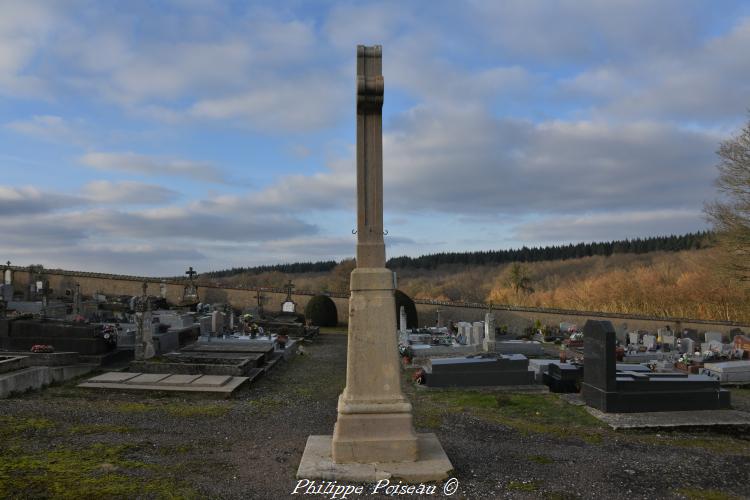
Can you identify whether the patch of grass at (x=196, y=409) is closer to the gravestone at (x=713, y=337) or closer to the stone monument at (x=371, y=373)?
the stone monument at (x=371, y=373)

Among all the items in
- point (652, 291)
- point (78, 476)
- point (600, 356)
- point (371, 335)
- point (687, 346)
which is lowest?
point (687, 346)

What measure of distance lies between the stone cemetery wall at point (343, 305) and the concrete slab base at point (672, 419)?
13668 mm

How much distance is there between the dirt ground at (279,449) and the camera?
4668 mm

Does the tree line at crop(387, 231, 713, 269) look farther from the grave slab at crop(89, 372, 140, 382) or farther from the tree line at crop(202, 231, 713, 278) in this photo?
the grave slab at crop(89, 372, 140, 382)

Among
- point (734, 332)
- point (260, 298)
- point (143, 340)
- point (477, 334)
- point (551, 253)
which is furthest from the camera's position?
point (551, 253)

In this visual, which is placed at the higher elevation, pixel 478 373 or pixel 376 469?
pixel 376 469

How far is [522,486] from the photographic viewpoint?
4777 mm

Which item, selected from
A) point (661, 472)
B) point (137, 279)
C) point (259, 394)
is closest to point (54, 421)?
point (259, 394)

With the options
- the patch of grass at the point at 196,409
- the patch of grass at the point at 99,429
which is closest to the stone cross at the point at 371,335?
the patch of grass at the point at 99,429

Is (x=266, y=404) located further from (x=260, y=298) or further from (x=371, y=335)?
(x=260, y=298)

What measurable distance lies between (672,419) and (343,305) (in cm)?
2430

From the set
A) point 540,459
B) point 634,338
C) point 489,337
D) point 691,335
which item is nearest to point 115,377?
point 540,459

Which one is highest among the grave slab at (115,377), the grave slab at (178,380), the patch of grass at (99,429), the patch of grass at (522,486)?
the patch of grass at (99,429)

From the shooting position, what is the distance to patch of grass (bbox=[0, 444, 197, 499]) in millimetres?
4363
